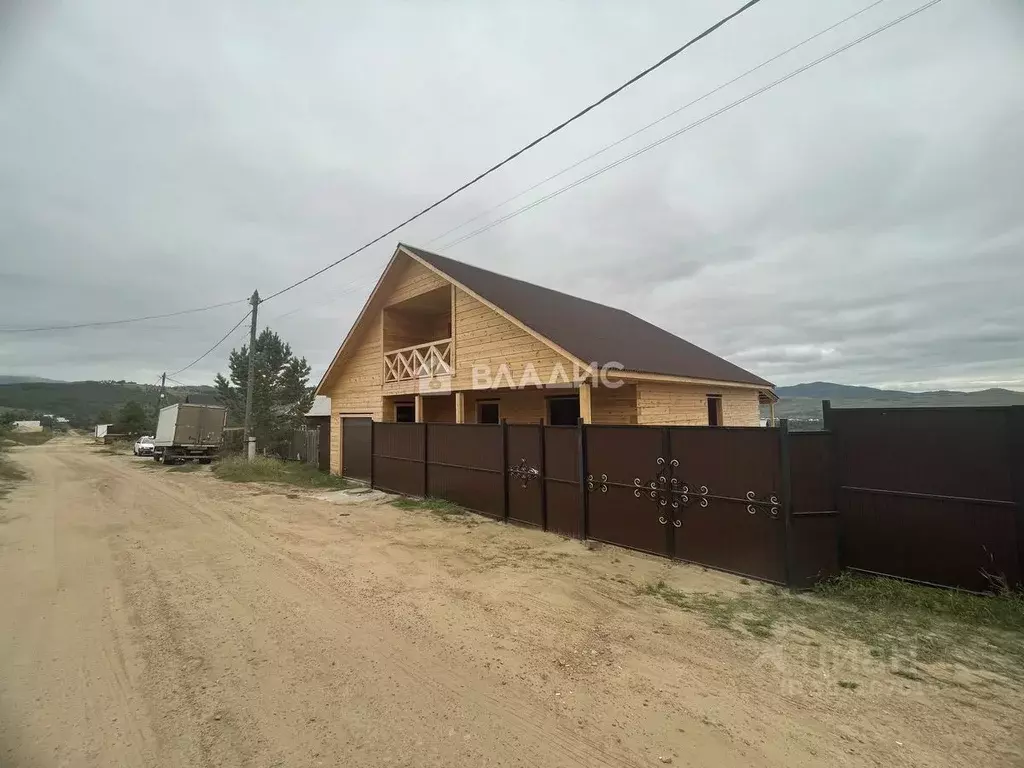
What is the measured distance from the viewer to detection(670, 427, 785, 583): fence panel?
547 cm

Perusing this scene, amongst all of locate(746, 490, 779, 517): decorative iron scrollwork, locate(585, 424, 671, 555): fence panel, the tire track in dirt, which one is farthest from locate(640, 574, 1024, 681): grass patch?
the tire track in dirt

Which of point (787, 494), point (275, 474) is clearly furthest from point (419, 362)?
point (787, 494)

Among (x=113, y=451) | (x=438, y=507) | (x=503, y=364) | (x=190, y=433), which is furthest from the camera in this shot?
(x=113, y=451)

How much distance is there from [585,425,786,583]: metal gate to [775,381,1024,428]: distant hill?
0.85 metres

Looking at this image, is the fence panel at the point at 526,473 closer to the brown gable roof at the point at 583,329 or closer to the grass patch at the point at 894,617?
the brown gable roof at the point at 583,329

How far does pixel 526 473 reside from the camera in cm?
876

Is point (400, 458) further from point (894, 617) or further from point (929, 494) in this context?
point (929, 494)

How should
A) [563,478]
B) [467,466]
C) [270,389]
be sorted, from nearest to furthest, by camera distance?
[563,478]
[467,466]
[270,389]

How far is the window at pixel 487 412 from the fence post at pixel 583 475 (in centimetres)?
689

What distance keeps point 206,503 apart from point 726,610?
462 inches

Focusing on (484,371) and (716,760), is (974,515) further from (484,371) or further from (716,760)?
(484,371)

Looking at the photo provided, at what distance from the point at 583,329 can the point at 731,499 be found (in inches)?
289

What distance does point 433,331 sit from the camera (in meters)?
16.3

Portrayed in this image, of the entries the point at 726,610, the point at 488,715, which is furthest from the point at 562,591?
the point at 488,715
